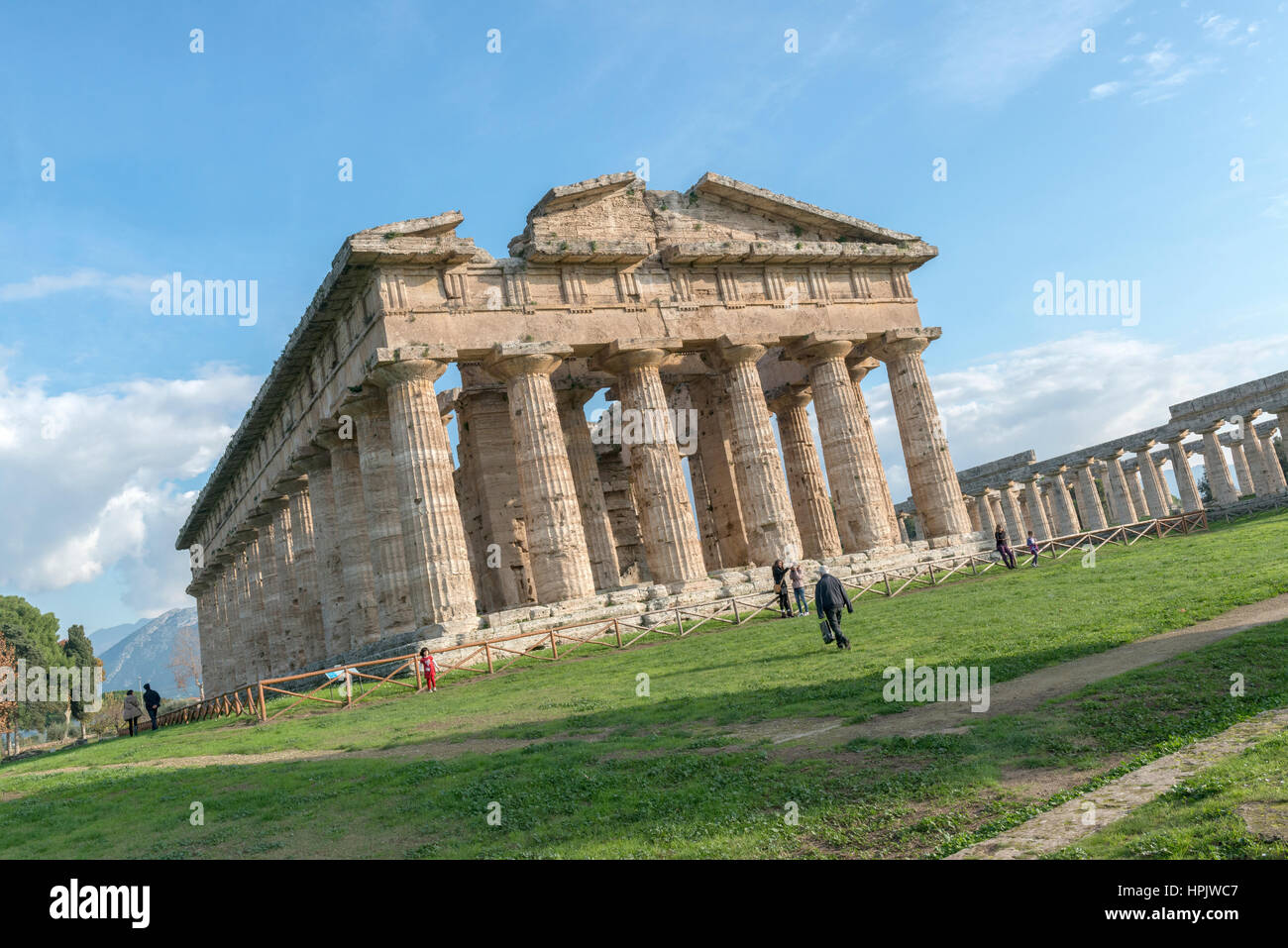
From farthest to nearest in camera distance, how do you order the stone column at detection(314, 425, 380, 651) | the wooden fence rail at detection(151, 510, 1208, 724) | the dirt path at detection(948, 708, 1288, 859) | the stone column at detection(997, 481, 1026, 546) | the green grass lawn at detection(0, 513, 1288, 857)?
the stone column at detection(997, 481, 1026, 546) < the stone column at detection(314, 425, 380, 651) < the wooden fence rail at detection(151, 510, 1208, 724) < the green grass lawn at detection(0, 513, 1288, 857) < the dirt path at detection(948, 708, 1288, 859)

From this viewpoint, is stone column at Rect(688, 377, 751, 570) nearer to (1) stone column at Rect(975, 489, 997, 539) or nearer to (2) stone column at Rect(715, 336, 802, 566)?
(2) stone column at Rect(715, 336, 802, 566)

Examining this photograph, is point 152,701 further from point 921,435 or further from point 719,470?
point 921,435

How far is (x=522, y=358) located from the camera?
27.2 meters

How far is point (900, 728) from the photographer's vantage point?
10.1m

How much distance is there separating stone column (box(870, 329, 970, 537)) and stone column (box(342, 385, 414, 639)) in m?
15.5

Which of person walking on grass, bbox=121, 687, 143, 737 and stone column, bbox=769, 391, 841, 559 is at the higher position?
stone column, bbox=769, 391, 841, 559

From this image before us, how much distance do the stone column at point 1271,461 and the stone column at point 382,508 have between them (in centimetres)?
4495

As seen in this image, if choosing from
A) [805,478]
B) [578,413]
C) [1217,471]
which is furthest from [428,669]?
[1217,471]

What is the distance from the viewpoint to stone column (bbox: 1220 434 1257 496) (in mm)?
52156

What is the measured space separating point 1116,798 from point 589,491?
27752 mm

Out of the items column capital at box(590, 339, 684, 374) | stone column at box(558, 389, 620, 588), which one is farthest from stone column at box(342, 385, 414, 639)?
column capital at box(590, 339, 684, 374)

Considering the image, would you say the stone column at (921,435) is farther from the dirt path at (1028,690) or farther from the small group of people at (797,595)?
the dirt path at (1028,690)

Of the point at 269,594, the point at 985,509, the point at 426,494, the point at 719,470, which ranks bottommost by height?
the point at 985,509
